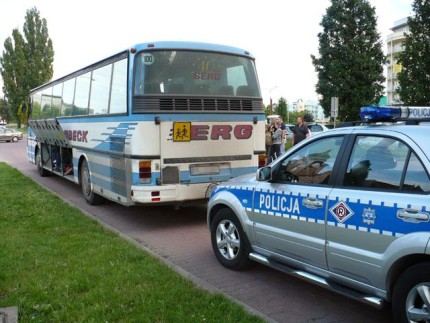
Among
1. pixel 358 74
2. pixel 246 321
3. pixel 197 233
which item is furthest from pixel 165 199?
pixel 358 74

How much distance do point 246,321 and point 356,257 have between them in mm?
1053

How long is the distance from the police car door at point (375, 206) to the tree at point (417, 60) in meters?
12.9

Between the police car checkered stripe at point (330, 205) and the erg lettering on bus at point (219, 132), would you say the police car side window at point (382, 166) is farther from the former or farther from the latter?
the erg lettering on bus at point (219, 132)

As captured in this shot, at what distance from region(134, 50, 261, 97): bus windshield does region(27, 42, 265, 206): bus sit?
2 centimetres

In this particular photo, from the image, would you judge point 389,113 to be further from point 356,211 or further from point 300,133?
point 300,133

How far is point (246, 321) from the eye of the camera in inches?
151

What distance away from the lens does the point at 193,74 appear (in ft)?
25.0

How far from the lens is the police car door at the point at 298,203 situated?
4.09 meters

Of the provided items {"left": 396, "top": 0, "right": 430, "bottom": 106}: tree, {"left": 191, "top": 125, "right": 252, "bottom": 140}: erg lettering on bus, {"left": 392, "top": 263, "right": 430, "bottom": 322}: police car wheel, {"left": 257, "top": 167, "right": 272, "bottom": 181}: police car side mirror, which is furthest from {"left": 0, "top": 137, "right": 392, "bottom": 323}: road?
{"left": 396, "top": 0, "right": 430, "bottom": 106}: tree

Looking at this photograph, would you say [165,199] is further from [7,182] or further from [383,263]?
[7,182]

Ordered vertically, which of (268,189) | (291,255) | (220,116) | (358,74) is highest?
(358,74)

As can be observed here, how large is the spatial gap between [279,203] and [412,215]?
1501mm

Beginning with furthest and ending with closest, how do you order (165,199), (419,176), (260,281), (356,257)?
1. (165,199)
2. (260,281)
3. (356,257)
4. (419,176)

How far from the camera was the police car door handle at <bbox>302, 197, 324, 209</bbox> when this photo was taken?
13.2 feet
